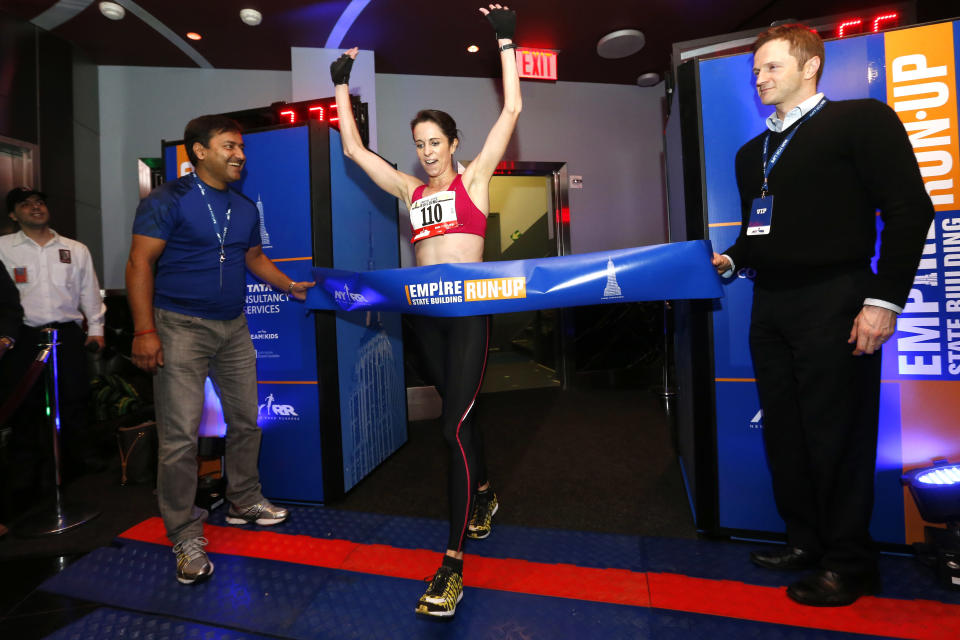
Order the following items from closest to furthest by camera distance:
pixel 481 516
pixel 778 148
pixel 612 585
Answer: pixel 778 148 < pixel 612 585 < pixel 481 516

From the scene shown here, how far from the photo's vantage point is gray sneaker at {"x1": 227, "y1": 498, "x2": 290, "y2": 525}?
245 cm

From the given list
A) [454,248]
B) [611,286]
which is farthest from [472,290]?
[611,286]

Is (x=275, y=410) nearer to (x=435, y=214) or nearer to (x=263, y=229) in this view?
(x=263, y=229)

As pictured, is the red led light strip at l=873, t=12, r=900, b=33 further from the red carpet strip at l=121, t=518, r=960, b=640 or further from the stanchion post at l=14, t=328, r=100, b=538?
the stanchion post at l=14, t=328, r=100, b=538

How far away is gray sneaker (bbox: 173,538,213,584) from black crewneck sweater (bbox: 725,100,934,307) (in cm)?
255

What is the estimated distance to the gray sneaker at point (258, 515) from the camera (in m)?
2.45

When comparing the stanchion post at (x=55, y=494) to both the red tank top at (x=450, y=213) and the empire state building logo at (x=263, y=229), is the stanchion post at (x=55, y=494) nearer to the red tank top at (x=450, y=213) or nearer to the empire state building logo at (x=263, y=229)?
the empire state building logo at (x=263, y=229)

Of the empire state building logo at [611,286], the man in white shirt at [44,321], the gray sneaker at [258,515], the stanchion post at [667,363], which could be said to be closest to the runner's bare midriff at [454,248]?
the empire state building logo at [611,286]

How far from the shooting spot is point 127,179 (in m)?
5.24

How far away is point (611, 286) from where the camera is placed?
1930 mm

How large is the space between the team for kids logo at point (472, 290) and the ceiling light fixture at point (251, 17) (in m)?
3.76

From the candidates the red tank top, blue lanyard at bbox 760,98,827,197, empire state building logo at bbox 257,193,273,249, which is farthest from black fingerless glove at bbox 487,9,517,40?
empire state building logo at bbox 257,193,273,249

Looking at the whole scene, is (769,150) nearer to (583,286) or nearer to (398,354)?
(583,286)

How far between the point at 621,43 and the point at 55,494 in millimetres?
5867
